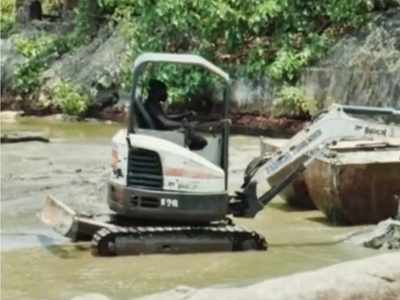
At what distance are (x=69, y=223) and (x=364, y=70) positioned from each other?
1359cm

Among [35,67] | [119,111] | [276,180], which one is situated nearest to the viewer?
[276,180]

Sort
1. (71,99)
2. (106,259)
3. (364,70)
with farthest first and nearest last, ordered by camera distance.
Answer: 1. (71,99)
2. (364,70)
3. (106,259)

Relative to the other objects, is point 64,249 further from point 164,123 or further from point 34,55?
point 34,55

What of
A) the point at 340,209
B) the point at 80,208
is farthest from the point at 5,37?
the point at 340,209

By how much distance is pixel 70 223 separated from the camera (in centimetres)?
1118

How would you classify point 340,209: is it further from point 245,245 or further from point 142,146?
point 142,146

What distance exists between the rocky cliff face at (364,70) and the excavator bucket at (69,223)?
482 inches

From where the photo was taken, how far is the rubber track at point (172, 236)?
10789 millimetres

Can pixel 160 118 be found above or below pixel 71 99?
above

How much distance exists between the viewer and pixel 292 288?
565 centimetres

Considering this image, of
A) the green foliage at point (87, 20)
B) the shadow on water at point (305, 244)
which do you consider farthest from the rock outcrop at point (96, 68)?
the shadow on water at point (305, 244)

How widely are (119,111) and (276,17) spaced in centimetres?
541

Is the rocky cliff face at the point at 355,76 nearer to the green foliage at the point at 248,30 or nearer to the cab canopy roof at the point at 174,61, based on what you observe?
the green foliage at the point at 248,30

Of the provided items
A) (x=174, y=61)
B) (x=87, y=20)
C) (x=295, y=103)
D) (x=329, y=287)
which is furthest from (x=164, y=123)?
(x=87, y=20)
